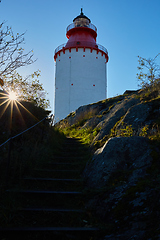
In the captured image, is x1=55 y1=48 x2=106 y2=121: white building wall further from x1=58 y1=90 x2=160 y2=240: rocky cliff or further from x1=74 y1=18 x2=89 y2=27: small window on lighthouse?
x1=58 y1=90 x2=160 y2=240: rocky cliff

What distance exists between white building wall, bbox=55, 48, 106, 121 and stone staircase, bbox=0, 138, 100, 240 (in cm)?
1730

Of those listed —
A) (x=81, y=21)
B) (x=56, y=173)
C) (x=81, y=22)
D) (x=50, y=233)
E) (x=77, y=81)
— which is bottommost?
(x=50, y=233)

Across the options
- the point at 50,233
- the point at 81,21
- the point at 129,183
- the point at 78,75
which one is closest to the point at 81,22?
the point at 81,21

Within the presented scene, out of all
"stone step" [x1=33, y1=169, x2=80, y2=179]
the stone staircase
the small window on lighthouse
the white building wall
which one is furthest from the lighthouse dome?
"stone step" [x1=33, y1=169, x2=80, y2=179]

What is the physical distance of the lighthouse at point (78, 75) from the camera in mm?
23344

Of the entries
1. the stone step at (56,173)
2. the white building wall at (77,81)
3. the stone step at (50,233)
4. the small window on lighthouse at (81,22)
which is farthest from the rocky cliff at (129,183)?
the small window on lighthouse at (81,22)

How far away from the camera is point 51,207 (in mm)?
4043

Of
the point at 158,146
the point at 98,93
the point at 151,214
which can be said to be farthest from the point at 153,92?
the point at 98,93

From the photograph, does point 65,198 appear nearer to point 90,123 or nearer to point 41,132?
point 41,132

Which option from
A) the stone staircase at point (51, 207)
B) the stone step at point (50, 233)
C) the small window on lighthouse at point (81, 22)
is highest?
the small window on lighthouse at point (81, 22)

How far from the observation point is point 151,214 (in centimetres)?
297

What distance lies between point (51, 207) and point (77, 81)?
66.5 ft

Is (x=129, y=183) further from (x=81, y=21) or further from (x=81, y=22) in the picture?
(x=81, y=21)

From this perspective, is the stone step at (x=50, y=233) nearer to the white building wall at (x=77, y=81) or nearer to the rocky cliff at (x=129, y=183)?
the rocky cliff at (x=129, y=183)
